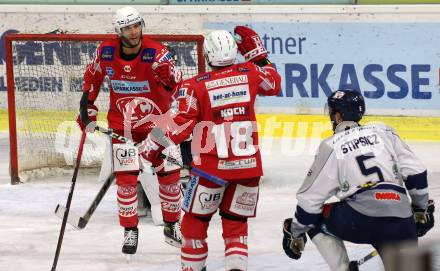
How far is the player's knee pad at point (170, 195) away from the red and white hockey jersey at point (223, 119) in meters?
1.66

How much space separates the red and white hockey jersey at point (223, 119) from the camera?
5895mm

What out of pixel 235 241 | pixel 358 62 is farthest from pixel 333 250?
pixel 358 62

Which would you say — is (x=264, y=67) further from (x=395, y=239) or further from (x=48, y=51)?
(x=48, y=51)

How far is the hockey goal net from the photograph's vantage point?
9828 millimetres

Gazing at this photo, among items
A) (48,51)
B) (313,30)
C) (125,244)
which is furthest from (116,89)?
(313,30)

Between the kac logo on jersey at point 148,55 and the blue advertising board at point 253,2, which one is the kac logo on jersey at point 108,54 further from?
the blue advertising board at point 253,2

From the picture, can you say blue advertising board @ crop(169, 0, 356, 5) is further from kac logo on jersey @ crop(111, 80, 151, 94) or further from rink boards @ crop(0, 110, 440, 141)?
kac logo on jersey @ crop(111, 80, 151, 94)

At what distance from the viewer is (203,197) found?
238 inches

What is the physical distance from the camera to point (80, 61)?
10047 millimetres

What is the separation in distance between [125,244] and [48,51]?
3.16m

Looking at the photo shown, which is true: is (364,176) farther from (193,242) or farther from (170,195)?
(170,195)

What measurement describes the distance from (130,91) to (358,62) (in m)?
4.49

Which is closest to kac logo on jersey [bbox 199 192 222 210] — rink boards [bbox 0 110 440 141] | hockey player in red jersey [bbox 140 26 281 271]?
hockey player in red jersey [bbox 140 26 281 271]

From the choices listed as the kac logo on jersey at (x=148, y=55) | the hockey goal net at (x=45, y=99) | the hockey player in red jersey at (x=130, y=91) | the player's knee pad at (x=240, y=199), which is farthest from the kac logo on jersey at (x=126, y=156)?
the hockey goal net at (x=45, y=99)
